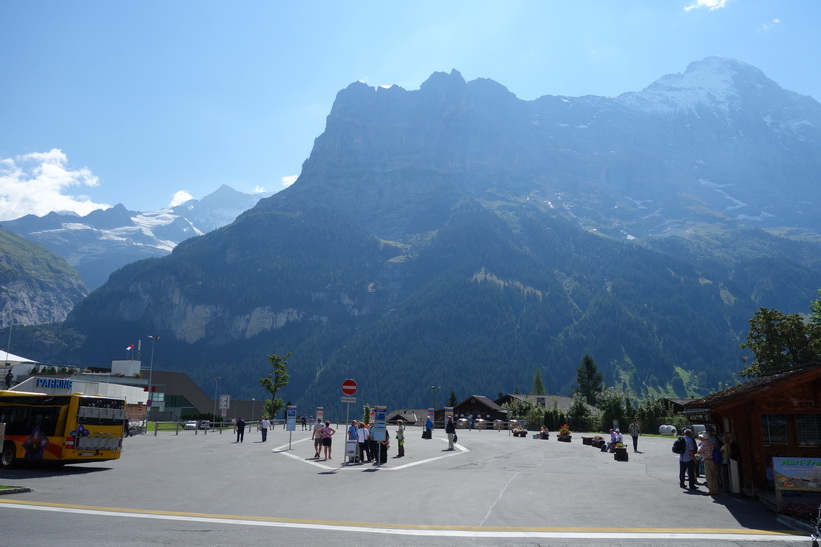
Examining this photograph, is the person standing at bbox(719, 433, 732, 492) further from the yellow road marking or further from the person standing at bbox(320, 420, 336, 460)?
the person standing at bbox(320, 420, 336, 460)

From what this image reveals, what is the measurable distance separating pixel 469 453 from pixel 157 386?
8108cm

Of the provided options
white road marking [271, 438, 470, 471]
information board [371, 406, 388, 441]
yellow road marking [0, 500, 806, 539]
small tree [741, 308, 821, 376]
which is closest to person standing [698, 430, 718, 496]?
yellow road marking [0, 500, 806, 539]

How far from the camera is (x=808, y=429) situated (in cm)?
1667

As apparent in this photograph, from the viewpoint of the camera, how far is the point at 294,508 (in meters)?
14.4

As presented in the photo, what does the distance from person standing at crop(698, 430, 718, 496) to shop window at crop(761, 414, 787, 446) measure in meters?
1.52

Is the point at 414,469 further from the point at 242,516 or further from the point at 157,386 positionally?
the point at 157,386

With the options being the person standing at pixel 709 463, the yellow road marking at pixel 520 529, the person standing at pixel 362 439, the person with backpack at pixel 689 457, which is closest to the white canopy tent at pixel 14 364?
the person standing at pixel 362 439

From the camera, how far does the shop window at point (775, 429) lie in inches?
659

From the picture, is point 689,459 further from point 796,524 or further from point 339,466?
point 339,466

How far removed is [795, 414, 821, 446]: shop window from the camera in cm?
1661

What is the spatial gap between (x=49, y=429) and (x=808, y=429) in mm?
25086

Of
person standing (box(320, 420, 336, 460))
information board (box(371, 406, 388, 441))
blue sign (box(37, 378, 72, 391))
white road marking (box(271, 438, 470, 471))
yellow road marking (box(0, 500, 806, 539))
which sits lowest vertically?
white road marking (box(271, 438, 470, 471))

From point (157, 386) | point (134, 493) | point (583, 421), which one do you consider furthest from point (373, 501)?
point (157, 386)

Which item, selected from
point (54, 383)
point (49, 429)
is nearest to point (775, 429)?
point (49, 429)
